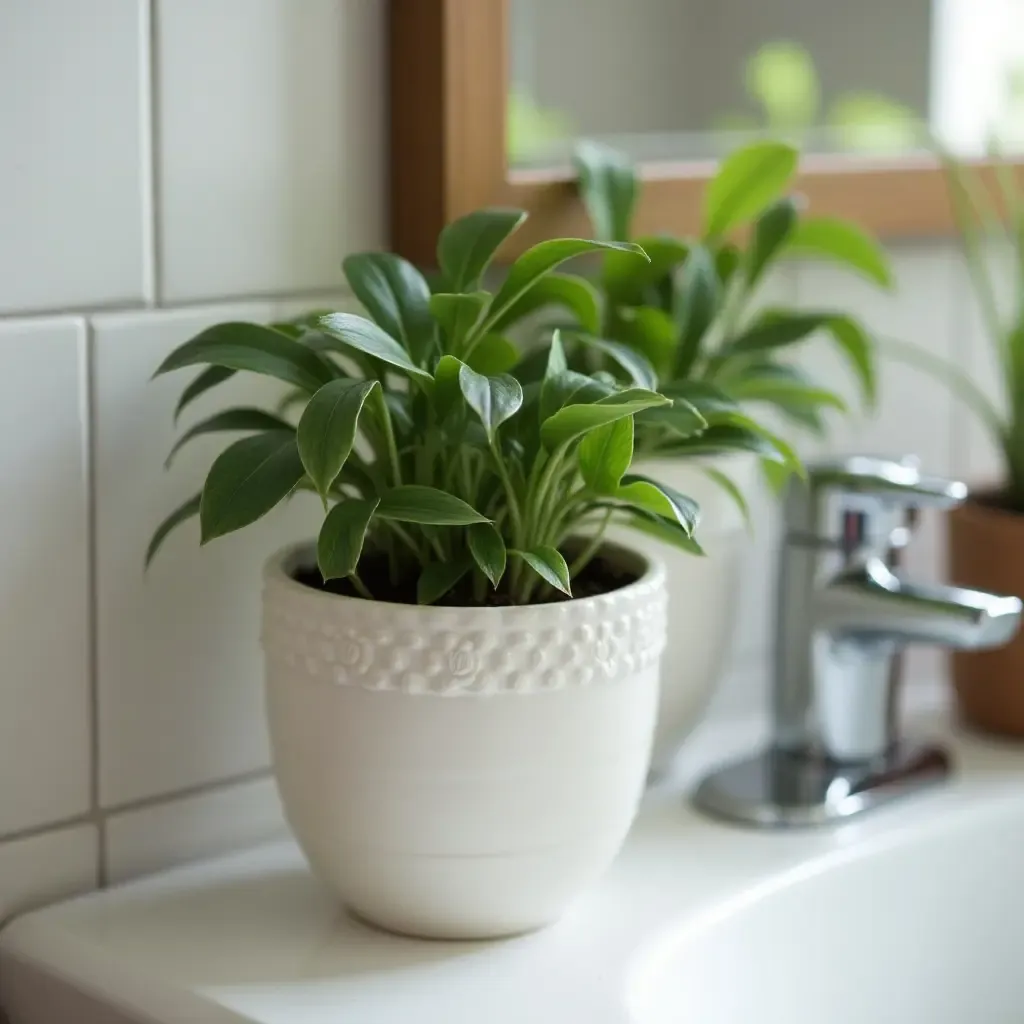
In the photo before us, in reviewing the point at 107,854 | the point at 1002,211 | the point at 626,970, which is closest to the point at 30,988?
the point at 107,854

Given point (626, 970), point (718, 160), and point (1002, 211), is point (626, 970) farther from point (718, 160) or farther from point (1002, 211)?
point (1002, 211)

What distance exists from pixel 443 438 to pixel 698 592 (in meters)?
0.21

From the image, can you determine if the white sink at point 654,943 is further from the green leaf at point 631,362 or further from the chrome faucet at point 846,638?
the green leaf at point 631,362

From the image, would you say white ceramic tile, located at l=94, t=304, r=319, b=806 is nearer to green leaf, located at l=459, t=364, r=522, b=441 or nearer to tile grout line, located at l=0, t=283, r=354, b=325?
tile grout line, located at l=0, t=283, r=354, b=325

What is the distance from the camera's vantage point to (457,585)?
1.94 feet

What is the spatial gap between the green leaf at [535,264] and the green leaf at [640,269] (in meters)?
0.13

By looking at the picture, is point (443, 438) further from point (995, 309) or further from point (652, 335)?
point (995, 309)

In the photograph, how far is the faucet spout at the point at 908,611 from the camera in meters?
0.72

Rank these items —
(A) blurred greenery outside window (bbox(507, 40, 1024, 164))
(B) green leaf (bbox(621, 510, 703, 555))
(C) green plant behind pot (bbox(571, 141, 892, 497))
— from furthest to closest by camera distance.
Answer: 1. (A) blurred greenery outside window (bbox(507, 40, 1024, 164))
2. (C) green plant behind pot (bbox(571, 141, 892, 497))
3. (B) green leaf (bbox(621, 510, 703, 555))

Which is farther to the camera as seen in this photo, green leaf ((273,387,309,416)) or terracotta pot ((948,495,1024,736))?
terracotta pot ((948,495,1024,736))

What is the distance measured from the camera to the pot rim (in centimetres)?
54

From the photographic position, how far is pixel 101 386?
621mm

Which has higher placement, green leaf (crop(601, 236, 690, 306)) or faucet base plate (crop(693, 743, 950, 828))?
green leaf (crop(601, 236, 690, 306))

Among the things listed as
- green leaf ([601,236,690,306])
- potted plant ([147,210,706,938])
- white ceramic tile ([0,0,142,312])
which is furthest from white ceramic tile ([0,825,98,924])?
green leaf ([601,236,690,306])
